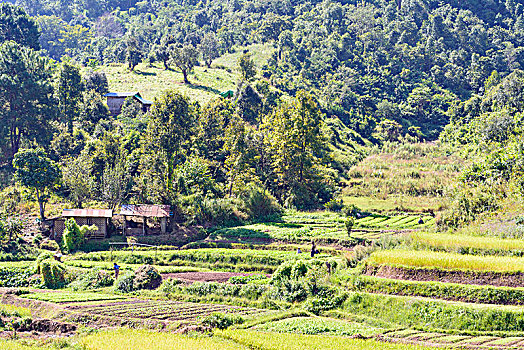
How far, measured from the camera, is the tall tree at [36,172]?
170ft

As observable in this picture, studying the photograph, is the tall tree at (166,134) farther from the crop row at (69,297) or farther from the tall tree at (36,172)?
the crop row at (69,297)

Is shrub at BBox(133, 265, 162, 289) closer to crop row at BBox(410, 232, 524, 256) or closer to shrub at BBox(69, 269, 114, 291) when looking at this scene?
shrub at BBox(69, 269, 114, 291)

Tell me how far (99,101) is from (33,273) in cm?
4220

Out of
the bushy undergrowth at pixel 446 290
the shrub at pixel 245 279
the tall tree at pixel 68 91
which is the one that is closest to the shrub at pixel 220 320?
the bushy undergrowth at pixel 446 290

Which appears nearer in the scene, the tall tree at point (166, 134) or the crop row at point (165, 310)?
the crop row at point (165, 310)

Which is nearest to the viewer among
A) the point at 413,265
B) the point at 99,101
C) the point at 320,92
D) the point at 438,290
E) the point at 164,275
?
the point at 438,290

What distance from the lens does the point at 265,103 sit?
263 feet

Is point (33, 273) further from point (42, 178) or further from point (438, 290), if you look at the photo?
point (438, 290)

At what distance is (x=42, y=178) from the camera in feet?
171

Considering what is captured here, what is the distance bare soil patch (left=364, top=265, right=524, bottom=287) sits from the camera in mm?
27770

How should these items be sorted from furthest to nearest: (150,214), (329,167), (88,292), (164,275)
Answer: (329,167)
(150,214)
(164,275)
(88,292)

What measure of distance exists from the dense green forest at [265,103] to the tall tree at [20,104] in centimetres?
18

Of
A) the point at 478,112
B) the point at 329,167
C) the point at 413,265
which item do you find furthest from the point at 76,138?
the point at 478,112

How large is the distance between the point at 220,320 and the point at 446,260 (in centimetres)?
1301
